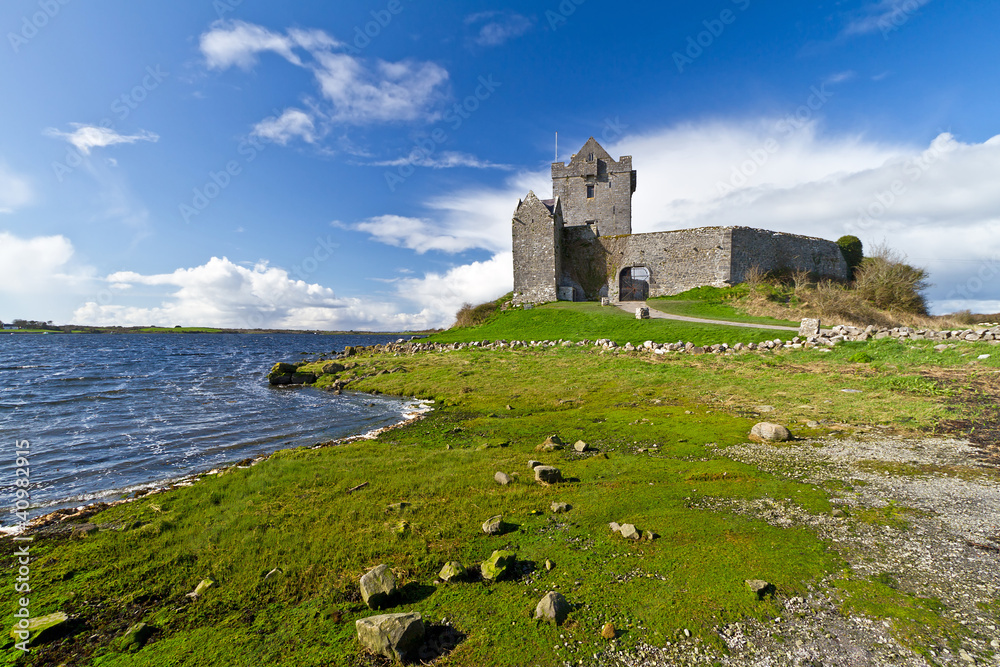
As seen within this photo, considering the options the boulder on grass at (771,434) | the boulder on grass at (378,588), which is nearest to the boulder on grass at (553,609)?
the boulder on grass at (378,588)

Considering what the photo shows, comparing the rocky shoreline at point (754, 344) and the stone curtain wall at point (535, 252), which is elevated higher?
the stone curtain wall at point (535, 252)

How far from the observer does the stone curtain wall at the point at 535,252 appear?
39.6 m

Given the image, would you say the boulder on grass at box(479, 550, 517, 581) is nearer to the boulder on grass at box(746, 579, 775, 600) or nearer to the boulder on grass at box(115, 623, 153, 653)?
the boulder on grass at box(746, 579, 775, 600)

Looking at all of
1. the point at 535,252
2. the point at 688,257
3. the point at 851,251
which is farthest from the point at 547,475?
the point at 851,251

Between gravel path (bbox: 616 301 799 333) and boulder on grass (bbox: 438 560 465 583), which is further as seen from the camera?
gravel path (bbox: 616 301 799 333)

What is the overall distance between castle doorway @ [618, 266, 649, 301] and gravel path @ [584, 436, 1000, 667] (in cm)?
3341

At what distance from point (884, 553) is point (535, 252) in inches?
1451

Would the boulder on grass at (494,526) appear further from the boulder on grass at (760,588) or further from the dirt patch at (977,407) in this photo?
the dirt patch at (977,407)

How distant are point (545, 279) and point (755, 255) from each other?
1923cm

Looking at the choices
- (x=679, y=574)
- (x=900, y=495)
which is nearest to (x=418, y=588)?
(x=679, y=574)

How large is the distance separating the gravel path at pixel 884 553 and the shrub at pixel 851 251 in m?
42.4

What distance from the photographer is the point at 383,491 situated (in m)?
6.98

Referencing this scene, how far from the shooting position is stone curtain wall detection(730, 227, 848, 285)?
37094 millimetres

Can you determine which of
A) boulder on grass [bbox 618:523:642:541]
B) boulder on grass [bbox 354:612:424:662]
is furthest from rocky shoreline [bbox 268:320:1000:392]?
boulder on grass [bbox 354:612:424:662]
